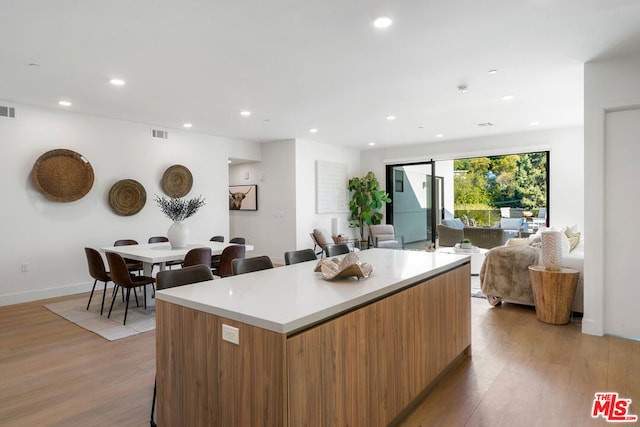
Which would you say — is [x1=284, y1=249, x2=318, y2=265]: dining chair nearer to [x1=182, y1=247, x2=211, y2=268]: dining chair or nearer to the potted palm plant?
[x1=182, y1=247, x2=211, y2=268]: dining chair

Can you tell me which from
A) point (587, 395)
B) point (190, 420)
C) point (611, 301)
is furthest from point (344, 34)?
point (611, 301)

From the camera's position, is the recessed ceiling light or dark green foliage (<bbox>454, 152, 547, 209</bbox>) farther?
dark green foliage (<bbox>454, 152, 547, 209</bbox>)

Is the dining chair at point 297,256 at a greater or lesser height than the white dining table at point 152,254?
greater

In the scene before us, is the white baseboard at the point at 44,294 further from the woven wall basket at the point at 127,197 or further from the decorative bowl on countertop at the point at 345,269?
the decorative bowl on countertop at the point at 345,269

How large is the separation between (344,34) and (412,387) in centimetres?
256

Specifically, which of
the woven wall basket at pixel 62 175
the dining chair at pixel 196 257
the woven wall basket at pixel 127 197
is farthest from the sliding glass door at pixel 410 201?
the woven wall basket at pixel 62 175

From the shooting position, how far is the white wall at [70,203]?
4770 millimetres

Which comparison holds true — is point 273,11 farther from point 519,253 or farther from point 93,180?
point 93,180

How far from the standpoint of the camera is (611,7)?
8.38 ft

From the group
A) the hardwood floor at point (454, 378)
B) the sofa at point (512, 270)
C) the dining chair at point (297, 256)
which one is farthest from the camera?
the sofa at point (512, 270)

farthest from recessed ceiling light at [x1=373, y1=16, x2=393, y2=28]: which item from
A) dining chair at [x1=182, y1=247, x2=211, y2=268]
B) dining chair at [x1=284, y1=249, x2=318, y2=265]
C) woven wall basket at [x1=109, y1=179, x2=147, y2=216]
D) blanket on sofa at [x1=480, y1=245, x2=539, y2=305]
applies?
woven wall basket at [x1=109, y1=179, x2=147, y2=216]

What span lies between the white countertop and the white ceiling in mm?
1788

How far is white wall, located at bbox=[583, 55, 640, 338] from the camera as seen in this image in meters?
3.38

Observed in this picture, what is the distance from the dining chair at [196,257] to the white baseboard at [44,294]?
2450 mm
